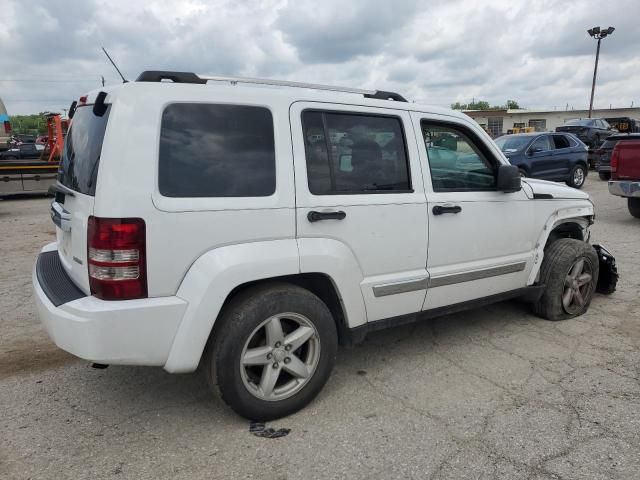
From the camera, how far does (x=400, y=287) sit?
10.9 feet

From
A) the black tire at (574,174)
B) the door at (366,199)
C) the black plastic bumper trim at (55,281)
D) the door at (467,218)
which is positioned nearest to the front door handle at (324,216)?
the door at (366,199)

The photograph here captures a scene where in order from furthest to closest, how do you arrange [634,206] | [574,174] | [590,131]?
[590,131]
[574,174]
[634,206]

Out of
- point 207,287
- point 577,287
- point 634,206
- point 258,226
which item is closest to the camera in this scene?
point 207,287

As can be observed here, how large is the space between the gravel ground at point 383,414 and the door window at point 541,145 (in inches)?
410

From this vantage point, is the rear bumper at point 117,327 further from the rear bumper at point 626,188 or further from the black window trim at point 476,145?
the rear bumper at point 626,188

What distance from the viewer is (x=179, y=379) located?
3.46m

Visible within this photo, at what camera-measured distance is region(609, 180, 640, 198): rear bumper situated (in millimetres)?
9086

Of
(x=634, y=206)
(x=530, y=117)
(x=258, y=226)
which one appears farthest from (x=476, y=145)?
(x=530, y=117)

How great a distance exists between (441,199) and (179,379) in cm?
217

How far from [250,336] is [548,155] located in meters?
13.5

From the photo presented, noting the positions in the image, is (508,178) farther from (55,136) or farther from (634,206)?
(55,136)

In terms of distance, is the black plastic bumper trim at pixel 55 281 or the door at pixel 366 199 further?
the door at pixel 366 199

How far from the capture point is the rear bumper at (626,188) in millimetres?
9086

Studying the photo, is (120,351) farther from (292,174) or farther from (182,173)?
(292,174)
